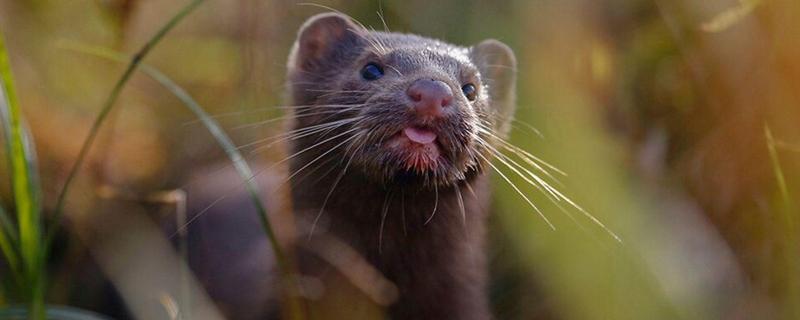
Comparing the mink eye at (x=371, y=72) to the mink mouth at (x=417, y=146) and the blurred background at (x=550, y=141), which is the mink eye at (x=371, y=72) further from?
the blurred background at (x=550, y=141)

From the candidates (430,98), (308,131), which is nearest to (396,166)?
(430,98)

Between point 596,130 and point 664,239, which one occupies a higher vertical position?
point 596,130

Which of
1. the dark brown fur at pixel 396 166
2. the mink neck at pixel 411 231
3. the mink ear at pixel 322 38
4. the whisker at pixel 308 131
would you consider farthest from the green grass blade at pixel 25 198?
the mink ear at pixel 322 38

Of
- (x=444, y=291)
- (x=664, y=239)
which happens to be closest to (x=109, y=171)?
(x=444, y=291)

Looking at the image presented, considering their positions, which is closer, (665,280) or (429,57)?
(665,280)

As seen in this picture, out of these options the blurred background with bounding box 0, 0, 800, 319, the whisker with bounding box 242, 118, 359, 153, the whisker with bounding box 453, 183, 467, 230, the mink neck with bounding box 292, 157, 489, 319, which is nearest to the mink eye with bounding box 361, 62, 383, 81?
the whisker with bounding box 242, 118, 359, 153

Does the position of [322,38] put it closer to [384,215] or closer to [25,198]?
[384,215]

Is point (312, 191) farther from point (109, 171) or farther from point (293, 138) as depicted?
point (109, 171)
